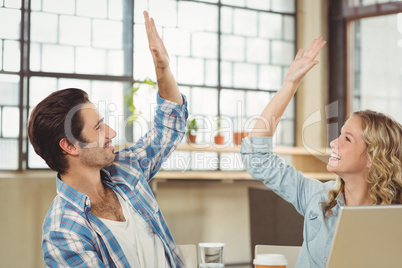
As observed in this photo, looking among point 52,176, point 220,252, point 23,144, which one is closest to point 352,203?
point 220,252

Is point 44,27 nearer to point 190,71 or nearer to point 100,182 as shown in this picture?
point 190,71

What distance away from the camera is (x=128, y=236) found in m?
1.89

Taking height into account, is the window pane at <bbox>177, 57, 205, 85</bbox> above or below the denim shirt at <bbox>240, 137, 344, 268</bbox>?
above

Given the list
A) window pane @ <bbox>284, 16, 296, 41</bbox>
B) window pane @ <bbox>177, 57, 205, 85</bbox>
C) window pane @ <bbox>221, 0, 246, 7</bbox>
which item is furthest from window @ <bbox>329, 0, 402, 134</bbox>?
window pane @ <bbox>177, 57, 205, 85</bbox>

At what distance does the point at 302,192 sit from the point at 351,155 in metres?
0.21

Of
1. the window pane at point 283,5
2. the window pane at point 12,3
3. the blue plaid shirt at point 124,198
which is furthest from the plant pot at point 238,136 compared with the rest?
the blue plaid shirt at point 124,198

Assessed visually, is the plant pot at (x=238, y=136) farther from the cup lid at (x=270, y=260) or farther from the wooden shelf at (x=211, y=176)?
the cup lid at (x=270, y=260)

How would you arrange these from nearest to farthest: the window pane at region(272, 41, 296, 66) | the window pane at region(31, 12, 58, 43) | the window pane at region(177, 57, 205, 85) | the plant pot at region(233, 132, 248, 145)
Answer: the window pane at region(31, 12, 58, 43)
the plant pot at region(233, 132, 248, 145)
the window pane at region(177, 57, 205, 85)
the window pane at region(272, 41, 296, 66)

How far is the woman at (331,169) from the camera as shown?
6.00 feet

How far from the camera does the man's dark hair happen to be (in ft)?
6.29

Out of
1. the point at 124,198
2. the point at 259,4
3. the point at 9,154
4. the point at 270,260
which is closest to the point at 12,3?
the point at 9,154

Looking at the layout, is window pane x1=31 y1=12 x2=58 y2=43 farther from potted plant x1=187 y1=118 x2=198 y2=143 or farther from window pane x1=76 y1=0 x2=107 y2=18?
potted plant x1=187 y1=118 x2=198 y2=143

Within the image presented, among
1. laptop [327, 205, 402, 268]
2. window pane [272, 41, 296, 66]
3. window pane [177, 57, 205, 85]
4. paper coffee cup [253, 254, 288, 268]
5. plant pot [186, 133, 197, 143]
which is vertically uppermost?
window pane [272, 41, 296, 66]

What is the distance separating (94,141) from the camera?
6.57ft
